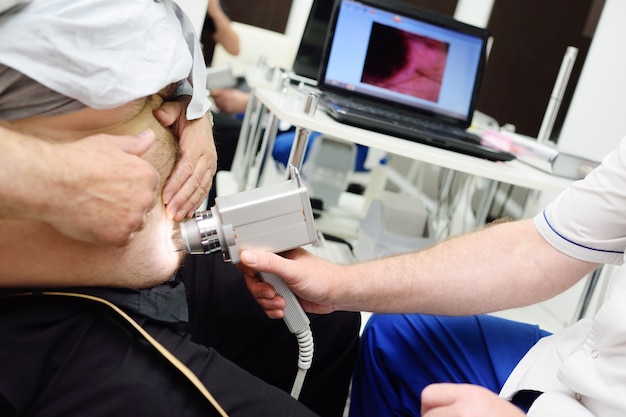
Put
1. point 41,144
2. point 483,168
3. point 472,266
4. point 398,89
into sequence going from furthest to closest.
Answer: point 398,89
point 483,168
point 472,266
point 41,144

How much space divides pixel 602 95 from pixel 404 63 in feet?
3.14

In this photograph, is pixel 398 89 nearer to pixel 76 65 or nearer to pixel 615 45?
pixel 615 45

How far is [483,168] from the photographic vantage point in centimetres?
131

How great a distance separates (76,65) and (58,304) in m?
0.29

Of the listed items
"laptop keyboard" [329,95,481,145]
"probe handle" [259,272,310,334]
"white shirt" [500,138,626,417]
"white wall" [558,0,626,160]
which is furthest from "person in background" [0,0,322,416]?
"white wall" [558,0,626,160]

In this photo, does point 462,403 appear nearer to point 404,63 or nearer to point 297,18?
point 404,63

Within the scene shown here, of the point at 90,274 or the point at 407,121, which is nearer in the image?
the point at 90,274

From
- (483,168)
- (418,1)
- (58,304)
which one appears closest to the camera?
(58,304)

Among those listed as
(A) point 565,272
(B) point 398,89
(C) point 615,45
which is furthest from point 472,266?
(C) point 615,45

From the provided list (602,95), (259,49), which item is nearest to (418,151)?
(602,95)

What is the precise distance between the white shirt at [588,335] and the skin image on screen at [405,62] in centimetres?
85

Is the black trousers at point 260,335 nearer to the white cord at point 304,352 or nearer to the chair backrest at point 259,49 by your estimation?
the white cord at point 304,352

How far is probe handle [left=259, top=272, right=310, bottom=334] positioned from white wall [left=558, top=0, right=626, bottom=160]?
1579mm

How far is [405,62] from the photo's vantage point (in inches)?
66.2
